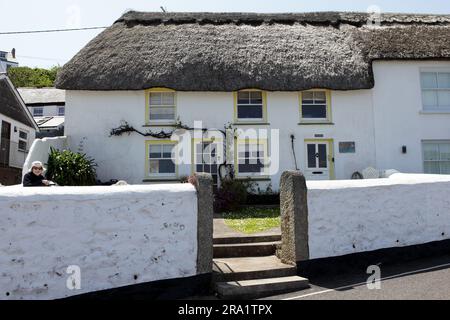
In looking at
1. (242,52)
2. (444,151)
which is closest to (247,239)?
(242,52)

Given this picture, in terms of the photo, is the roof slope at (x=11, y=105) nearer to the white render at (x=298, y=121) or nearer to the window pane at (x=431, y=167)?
the white render at (x=298, y=121)

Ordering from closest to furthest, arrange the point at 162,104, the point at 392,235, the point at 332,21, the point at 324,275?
the point at 324,275, the point at 392,235, the point at 162,104, the point at 332,21

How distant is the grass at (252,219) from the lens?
29.6 feet

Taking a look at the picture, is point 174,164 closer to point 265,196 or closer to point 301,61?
point 265,196

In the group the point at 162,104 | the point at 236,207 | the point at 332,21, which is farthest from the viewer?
the point at 332,21

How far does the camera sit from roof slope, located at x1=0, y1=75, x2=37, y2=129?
21766 millimetres

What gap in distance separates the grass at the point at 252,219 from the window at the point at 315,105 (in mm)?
4522

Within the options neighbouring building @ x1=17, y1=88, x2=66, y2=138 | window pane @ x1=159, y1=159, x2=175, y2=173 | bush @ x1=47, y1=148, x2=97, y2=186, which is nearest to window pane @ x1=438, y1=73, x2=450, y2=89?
window pane @ x1=159, y1=159, x2=175, y2=173

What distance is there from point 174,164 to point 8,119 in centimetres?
1296

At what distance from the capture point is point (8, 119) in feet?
71.8

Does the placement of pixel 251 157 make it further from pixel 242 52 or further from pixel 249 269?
pixel 249 269

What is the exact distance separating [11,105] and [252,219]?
18752mm

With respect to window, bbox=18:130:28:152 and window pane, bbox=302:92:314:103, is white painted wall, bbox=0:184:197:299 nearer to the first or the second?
window pane, bbox=302:92:314:103
